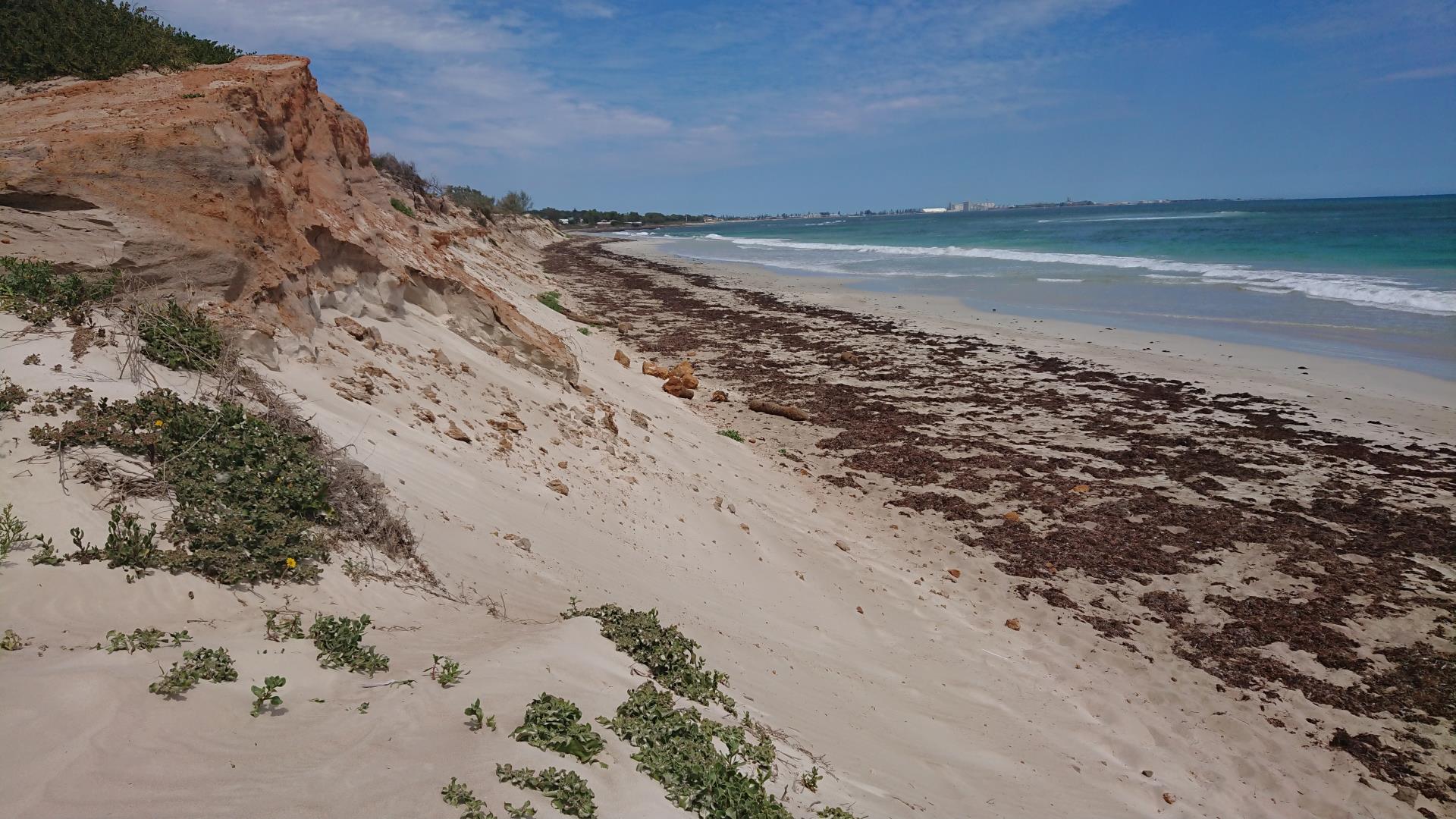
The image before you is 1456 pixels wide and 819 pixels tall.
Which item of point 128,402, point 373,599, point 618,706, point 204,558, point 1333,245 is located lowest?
point 618,706

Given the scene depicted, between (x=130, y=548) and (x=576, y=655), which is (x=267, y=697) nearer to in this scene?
(x=130, y=548)

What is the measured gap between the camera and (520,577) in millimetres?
5004

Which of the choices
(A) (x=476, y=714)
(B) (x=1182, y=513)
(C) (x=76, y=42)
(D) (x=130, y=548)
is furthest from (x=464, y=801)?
(C) (x=76, y=42)

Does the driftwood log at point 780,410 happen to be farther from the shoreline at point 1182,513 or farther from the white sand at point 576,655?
the white sand at point 576,655

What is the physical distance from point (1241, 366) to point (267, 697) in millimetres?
17267

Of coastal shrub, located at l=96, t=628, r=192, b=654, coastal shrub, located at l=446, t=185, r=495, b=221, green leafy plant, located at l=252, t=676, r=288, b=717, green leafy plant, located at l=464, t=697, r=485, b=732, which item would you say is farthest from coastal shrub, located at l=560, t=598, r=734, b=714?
coastal shrub, located at l=446, t=185, r=495, b=221

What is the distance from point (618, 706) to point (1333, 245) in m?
50.5

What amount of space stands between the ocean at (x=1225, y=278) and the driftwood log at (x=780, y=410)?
37.5 feet

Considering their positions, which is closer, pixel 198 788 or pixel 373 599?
pixel 198 788

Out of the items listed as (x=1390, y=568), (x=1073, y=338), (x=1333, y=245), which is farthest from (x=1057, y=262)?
(x=1390, y=568)

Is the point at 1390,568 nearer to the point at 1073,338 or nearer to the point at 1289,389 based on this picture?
the point at 1289,389

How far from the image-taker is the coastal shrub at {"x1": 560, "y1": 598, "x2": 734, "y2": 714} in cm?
405

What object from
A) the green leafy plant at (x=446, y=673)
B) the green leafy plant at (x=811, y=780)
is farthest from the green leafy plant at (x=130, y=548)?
the green leafy plant at (x=811, y=780)

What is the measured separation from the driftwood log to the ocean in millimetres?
11416
